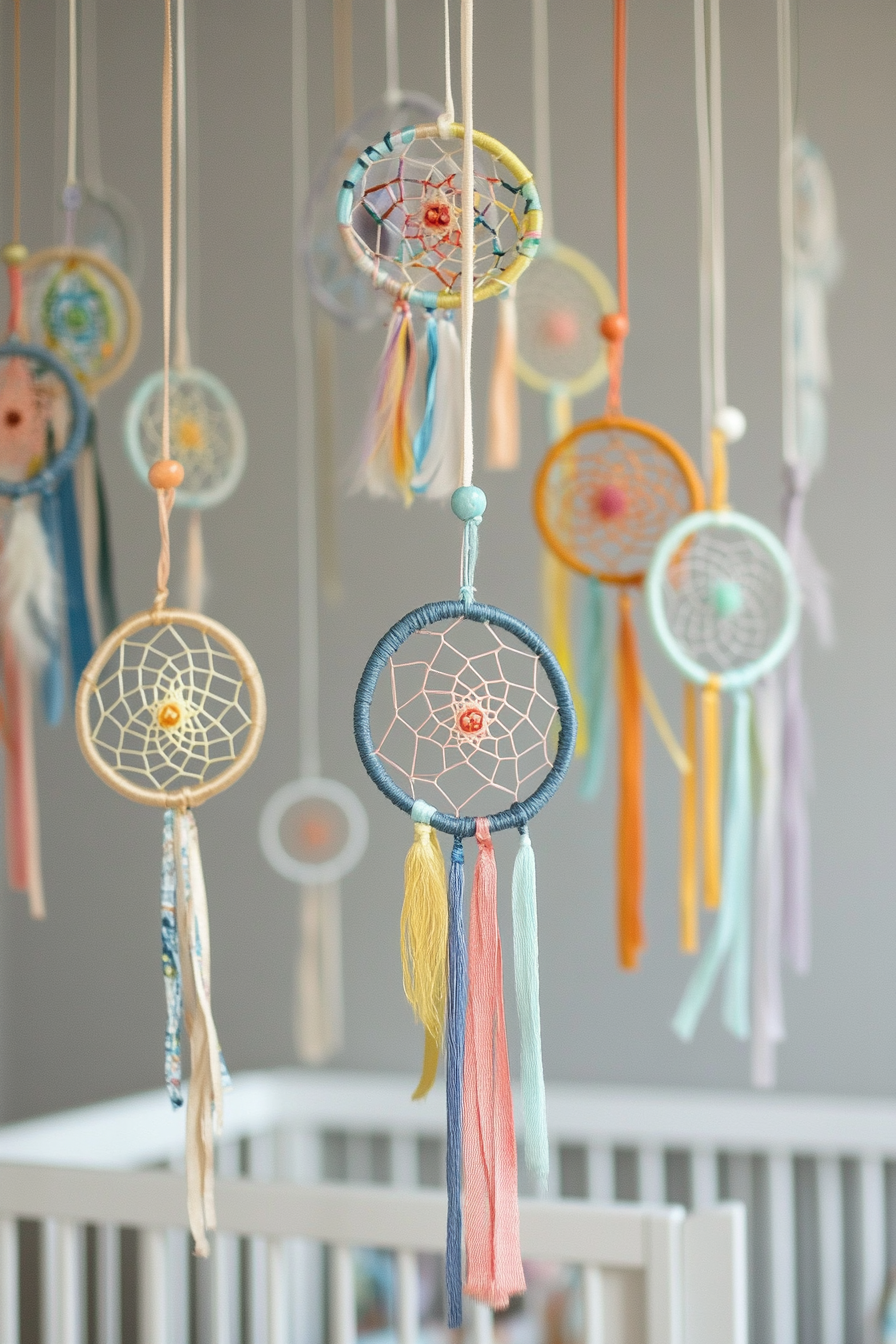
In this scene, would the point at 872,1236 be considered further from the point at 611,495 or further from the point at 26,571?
the point at 26,571

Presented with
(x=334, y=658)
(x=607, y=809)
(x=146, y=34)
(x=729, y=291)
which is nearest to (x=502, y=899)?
(x=607, y=809)

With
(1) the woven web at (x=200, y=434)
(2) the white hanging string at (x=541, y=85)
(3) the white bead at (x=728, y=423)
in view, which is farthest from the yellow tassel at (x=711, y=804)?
(2) the white hanging string at (x=541, y=85)

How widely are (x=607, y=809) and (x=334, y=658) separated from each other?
0.44 m

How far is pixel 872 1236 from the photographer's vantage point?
1794 mm

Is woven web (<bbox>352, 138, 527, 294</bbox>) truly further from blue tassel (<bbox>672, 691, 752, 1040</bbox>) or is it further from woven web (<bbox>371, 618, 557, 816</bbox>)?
woven web (<bbox>371, 618, 557, 816</bbox>)

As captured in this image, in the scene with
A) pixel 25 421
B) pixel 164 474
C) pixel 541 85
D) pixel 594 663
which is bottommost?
pixel 594 663

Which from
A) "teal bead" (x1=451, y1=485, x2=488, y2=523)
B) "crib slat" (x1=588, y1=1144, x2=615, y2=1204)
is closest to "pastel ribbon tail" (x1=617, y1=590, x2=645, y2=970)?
"teal bead" (x1=451, y1=485, x2=488, y2=523)

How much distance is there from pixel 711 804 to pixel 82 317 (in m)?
0.79

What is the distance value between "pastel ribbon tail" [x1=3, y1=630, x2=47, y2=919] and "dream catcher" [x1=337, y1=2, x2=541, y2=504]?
517 mm

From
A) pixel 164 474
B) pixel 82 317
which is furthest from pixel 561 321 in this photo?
pixel 164 474

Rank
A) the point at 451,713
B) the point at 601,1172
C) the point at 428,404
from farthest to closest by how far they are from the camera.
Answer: the point at 601,1172 < the point at 451,713 < the point at 428,404

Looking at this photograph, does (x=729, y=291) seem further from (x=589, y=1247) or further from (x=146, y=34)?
(x=589, y=1247)

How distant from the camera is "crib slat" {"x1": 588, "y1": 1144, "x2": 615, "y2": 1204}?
6.30 ft

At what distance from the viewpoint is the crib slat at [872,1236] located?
5.88ft
